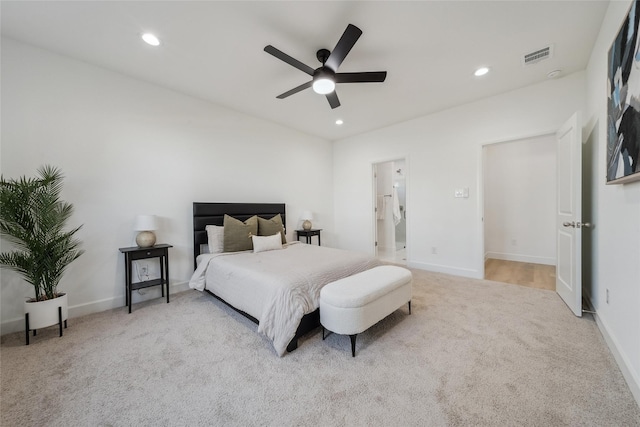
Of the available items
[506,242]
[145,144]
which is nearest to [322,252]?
[145,144]

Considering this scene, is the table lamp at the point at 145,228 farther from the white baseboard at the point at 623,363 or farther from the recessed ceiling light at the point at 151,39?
the white baseboard at the point at 623,363

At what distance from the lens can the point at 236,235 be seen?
10.8 ft

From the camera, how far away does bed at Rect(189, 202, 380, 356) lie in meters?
1.91

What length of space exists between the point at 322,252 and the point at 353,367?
1549 millimetres

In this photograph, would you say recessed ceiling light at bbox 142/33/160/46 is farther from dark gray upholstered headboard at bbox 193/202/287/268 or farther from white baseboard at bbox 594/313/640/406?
white baseboard at bbox 594/313/640/406

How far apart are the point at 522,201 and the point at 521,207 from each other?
0.12m

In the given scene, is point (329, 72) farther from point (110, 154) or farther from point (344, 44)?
point (110, 154)

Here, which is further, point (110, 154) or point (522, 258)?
point (522, 258)

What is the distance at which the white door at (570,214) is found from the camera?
2336 millimetres

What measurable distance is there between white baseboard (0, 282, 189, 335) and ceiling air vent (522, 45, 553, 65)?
195 inches

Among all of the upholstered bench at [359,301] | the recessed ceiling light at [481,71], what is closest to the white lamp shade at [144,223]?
the upholstered bench at [359,301]

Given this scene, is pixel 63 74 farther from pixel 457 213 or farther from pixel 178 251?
pixel 457 213

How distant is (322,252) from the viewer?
10.2ft

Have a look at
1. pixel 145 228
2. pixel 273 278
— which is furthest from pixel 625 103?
pixel 145 228
